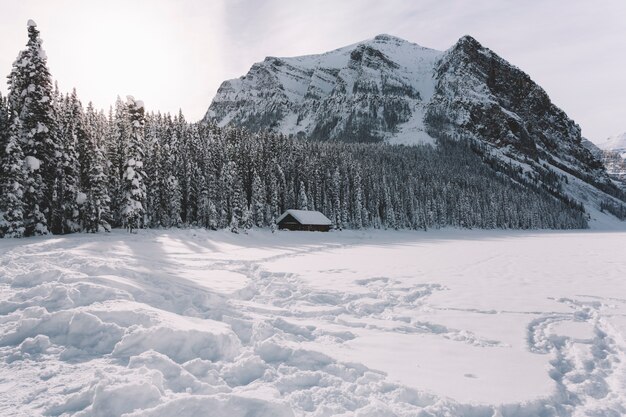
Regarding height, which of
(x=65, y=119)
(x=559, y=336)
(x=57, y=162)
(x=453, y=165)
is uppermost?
(x=453, y=165)

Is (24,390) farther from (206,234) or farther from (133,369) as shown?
(206,234)

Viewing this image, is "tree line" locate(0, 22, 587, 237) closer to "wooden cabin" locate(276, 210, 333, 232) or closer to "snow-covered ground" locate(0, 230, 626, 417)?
"wooden cabin" locate(276, 210, 333, 232)

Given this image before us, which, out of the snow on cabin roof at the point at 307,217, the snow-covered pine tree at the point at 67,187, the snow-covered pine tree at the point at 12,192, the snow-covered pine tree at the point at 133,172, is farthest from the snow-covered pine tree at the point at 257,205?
the snow-covered pine tree at the point at 12,192

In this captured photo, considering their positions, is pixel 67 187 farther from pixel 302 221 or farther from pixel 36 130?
pixel 302 221

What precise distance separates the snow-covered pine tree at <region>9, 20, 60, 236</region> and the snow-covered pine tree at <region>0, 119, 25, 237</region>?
3.19ft

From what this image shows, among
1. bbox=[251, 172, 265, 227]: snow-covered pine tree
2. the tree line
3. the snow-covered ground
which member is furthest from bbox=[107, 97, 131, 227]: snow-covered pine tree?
the snow-covered ground

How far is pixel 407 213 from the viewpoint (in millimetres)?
108125

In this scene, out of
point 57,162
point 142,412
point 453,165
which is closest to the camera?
point 142,412

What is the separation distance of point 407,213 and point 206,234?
2882 inches

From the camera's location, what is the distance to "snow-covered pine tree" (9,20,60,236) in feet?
105

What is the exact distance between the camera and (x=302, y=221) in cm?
7025

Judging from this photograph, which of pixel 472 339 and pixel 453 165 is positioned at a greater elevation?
pixel 453 165

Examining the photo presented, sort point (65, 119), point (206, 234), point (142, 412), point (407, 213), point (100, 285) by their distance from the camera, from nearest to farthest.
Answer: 1. point (142, 412)
2. point (100, 285)
3. point (65, 119)
4. point (206, 234)
5. point (407, 213)

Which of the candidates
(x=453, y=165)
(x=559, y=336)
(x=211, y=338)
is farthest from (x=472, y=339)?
(x=453, y=165)
